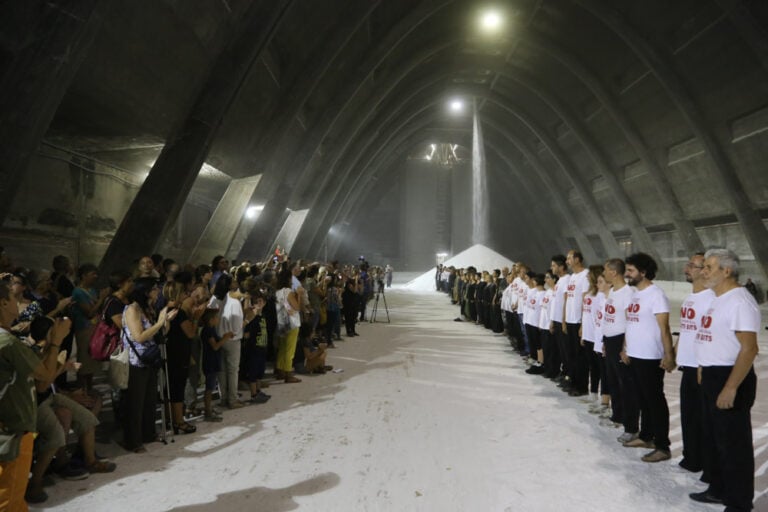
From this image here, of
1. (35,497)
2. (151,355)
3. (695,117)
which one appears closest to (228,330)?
(151,355)

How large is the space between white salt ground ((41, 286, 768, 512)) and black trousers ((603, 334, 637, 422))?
226 millimetres

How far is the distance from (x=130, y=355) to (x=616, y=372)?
4.70 m

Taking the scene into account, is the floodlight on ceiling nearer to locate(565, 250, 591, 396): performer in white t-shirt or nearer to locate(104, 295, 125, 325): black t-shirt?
locate(565, 250, 591, 396): performer in white t-shirt

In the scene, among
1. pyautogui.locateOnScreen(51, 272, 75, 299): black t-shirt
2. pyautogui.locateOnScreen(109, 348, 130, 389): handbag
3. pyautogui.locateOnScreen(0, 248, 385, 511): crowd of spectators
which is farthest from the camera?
pyautogui.locateOnScreen(51, 272, 75, 299): black t-shirt

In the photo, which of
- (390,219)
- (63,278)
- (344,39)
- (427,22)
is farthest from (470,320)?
(390,219)

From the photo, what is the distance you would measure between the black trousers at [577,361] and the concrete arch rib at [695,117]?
17130 mm

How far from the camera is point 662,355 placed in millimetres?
3830

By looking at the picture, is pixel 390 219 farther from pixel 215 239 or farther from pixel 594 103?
pixel 215 239

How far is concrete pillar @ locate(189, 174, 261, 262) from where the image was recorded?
14.3 m

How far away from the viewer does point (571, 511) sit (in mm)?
2916

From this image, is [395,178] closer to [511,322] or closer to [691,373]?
[511,322]

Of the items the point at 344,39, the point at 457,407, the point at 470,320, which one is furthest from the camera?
the point at 470,320

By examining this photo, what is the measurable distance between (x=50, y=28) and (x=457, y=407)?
22.7ft

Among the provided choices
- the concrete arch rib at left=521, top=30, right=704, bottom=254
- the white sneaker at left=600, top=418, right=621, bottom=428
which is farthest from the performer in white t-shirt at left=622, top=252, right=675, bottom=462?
the concrete arch rib at left=521, top=30, right=704, bottom=254
